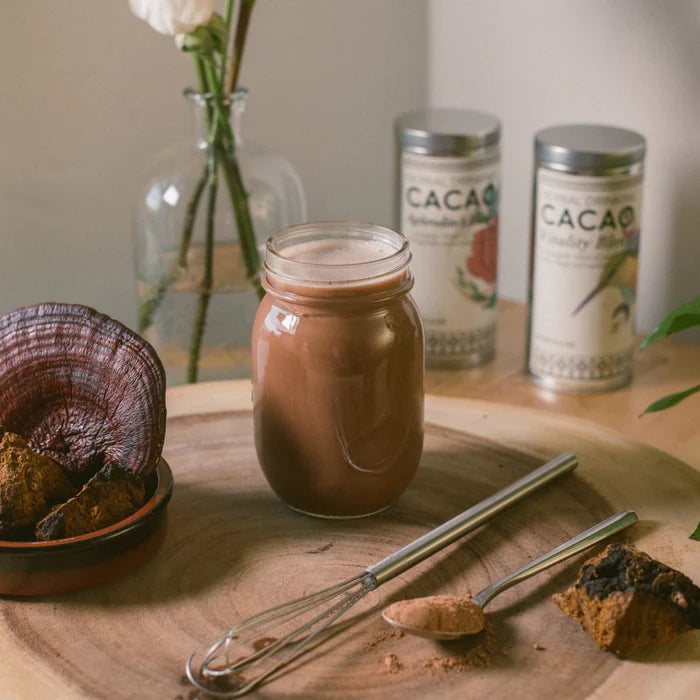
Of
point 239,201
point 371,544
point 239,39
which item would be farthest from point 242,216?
point 371,544

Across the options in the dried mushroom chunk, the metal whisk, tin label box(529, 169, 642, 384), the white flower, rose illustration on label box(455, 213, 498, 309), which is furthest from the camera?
rose illustration on label box(455, 213, 498, 309)

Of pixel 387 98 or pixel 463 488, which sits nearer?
pixel 463 488

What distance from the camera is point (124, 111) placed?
1106 millimetres

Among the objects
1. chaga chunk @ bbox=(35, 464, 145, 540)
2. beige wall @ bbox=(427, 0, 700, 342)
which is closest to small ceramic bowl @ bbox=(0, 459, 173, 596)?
chaga chunk @ bbox=(35, 464, 145, 540)

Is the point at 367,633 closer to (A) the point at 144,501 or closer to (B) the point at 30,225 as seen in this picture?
(A) the point at 144,501

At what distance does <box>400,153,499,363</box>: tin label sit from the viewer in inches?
41.2

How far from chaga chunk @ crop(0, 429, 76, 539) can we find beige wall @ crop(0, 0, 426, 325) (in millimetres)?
424

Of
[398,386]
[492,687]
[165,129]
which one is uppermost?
[165,129]

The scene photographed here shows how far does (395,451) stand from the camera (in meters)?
0.76

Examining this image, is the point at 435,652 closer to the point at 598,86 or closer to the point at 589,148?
the point at 589,148

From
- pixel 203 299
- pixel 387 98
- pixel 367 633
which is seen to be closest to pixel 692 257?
pixel 387 98

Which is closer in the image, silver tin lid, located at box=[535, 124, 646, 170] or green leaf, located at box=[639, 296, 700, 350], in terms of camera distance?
green leaf, located at box=[639, 296, 700, 350]

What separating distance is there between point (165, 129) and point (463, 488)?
21.7 inches

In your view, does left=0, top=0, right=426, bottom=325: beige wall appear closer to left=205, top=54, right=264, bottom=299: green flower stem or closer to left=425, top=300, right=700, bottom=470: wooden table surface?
left=205, top=54, right=264, bottom=299: green flower stem
